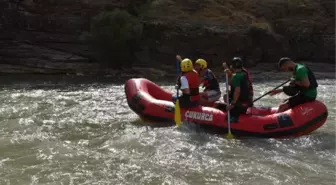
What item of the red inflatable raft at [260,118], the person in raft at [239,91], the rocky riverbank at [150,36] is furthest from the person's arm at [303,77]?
the rocky riverbank at [150,36]

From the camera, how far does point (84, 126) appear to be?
25.3 ft

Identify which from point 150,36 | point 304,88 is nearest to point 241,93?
point 304,88

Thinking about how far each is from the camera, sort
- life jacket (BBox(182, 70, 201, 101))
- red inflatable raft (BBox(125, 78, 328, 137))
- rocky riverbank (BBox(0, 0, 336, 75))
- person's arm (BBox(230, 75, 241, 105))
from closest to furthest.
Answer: red inflatable raft (BBox(125, 78, 328, 137)), person's arm (BBox(230, 75, 241, 105)), life jacket (BBox(182, 70, 201, 101)), rocky riverbank (BBox(0, 0, 336, 75))

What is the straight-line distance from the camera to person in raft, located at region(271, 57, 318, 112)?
682cm

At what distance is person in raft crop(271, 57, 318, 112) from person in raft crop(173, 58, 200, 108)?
1548 mm

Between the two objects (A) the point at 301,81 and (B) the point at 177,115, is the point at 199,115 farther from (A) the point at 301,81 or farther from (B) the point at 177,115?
(A) the point at 301,81

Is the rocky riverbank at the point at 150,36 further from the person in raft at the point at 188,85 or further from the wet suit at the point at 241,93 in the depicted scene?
the wet suit at the point at 241,93

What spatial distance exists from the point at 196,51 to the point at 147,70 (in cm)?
247

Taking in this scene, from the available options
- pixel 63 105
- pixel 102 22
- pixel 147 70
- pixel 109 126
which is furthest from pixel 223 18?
pixel 109 126

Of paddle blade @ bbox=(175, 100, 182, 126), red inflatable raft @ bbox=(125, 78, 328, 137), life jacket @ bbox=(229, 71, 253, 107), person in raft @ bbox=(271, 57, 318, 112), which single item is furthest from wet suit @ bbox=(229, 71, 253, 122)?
paddle blade @ bbox=(175, 100, 182, 126)

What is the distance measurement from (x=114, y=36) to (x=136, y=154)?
448 inches

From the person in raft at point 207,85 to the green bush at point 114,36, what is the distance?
893cm

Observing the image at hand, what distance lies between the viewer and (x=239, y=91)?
6.99m

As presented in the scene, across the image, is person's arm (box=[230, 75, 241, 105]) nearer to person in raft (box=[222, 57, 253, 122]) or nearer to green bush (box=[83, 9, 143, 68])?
person in raft (box=[222, 57, 253, 122])
